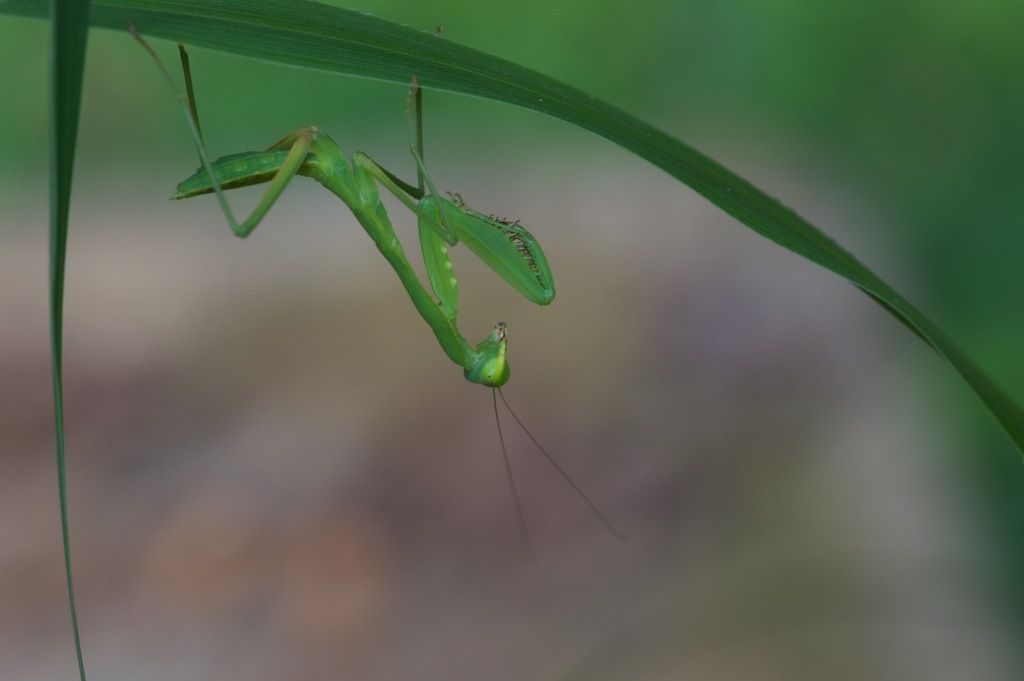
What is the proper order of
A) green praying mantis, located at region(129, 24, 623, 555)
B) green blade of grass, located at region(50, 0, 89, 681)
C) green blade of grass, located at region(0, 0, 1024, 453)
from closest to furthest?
green blade of grass, located at region(50, 0, 89, 681)
green blade of grass, located at region(0, 0, 1024, 453)
green praying mantis, located at region(129, 24, 623, 555)

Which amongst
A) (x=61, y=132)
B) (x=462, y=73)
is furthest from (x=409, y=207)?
(x=61, y=132)

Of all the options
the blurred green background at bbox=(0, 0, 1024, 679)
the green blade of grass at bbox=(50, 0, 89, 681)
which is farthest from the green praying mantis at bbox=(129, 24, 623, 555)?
the blurred green background at bbox=(0, 0, 1024, 679)

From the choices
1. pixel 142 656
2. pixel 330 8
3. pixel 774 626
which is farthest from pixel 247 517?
pixel 330 8

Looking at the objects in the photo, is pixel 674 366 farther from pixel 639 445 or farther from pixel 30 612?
pixel 30 612

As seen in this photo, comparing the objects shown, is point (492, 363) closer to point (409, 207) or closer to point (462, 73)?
point (409, 207)

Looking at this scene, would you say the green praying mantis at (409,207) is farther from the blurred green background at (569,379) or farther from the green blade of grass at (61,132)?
the blurred green background at (569,379)

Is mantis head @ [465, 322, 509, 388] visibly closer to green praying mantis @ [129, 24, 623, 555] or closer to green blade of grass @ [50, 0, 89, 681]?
green praying mantis @ [129, 24, 623, 555]

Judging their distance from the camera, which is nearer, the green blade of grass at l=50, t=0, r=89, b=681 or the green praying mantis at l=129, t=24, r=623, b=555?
the green blade of grass at l=50, t=0, r=89, b=681

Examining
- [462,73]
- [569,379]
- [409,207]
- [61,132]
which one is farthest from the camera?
[569,379]
